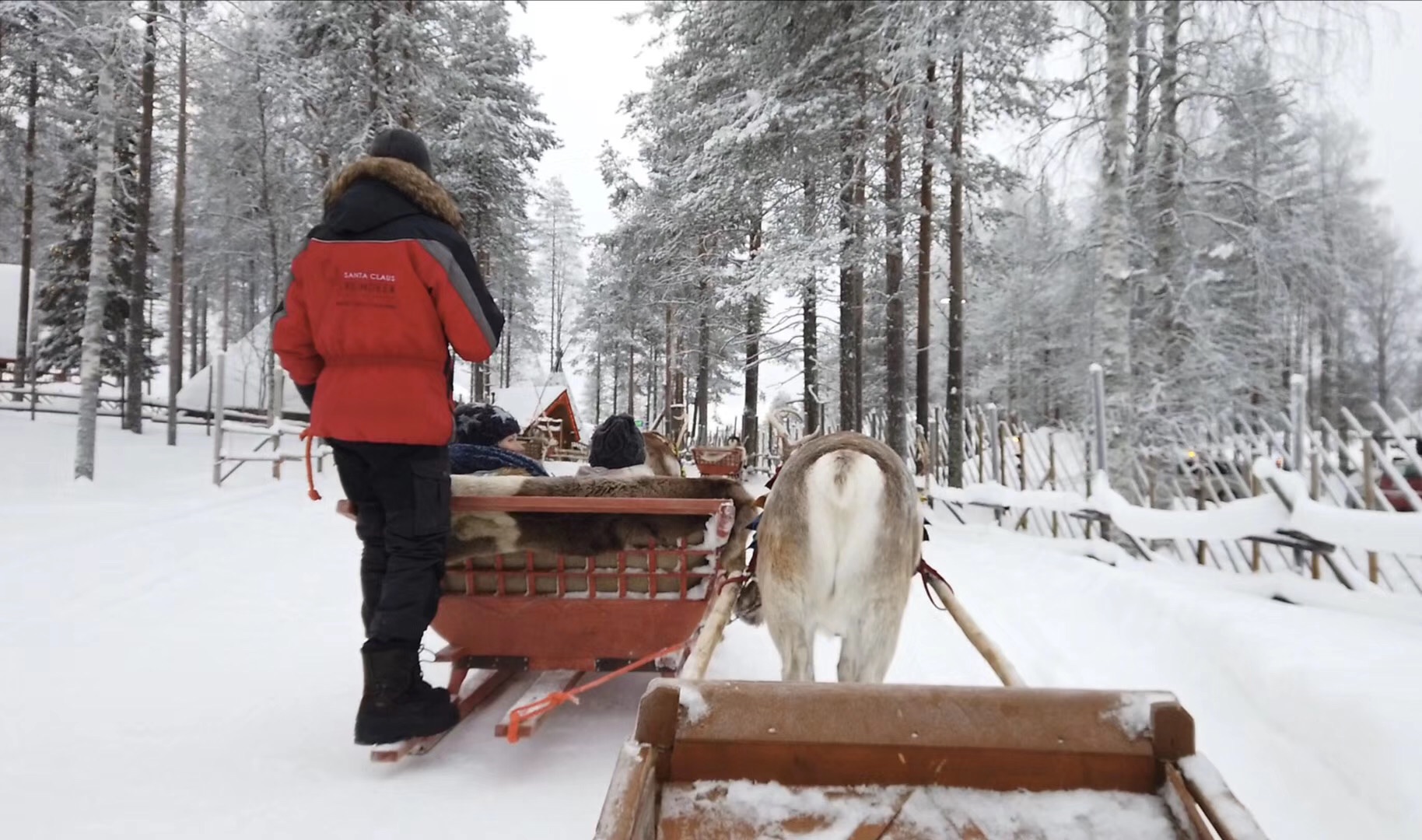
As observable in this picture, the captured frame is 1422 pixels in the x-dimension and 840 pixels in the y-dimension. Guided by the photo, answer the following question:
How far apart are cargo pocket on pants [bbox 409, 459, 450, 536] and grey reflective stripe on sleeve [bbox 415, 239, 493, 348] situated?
508mm

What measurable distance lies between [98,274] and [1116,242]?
1414cm

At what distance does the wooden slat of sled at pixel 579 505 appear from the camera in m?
2.73

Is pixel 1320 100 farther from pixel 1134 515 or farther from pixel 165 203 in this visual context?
pixel 165 203

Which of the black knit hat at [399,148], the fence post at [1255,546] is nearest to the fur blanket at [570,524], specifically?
the black knit hat at [399,148]

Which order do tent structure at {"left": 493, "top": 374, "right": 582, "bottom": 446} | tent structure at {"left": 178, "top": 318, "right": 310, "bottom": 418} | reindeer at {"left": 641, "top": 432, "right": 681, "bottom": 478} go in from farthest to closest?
tent structure at {"left": 493, "top": 374, "right": 582, "bottom": 446}
tent structure at {"left": 178, "top": 318, "right": 310, "bottom": 418}
reindeer at {"left": 641, "top": 432, "right": 681, "bottom": 478}

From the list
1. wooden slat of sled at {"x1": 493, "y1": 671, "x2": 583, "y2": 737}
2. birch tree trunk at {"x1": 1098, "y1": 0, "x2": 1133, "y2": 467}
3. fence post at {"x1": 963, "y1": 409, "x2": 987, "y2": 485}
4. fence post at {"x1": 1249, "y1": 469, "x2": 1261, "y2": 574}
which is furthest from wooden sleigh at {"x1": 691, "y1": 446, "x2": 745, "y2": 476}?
wooden slat of sled at {"x1": 493, "y1": 671, "x2": 583, "y2": 737}

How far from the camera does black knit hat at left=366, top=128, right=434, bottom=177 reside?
282 cm

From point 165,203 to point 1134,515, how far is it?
34.8m

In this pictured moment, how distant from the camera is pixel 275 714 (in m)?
3.10

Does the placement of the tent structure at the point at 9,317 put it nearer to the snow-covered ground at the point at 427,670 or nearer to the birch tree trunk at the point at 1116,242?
the snow-covered ground at the point at 427,670

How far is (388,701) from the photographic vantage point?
253 cm

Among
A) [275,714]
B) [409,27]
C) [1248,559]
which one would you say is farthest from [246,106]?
[1248,559]

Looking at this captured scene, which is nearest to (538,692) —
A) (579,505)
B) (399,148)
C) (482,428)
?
(579,505)

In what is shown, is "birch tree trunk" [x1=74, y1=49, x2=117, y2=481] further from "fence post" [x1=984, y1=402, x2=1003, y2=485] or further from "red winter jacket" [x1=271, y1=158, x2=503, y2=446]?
"fence post" [x1=984, y1=402, x2=1003, y2=485]
